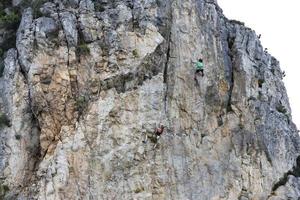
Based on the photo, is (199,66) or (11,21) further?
(11,21)

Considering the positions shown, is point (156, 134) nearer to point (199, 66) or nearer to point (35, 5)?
point (199, 66)

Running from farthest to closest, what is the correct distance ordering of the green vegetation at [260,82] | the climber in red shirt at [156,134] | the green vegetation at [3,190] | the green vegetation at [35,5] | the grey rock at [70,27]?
the green vegetation at [260,82] < the green vegetation at [35,5] < the grey rock at [70,27] < the climber in red shirt at [156,134] < the green vegetation at [3,190]

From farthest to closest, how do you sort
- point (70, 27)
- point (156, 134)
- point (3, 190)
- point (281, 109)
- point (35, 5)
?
point (281, 109) < point (35, 5) < point (70, 27) < point (156, 134) < point (3, 190)

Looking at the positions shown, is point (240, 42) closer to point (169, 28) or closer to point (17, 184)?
point (169, 28)

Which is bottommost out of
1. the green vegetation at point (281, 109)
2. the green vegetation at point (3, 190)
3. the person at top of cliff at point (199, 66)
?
the green vegetation at point (3, 190)

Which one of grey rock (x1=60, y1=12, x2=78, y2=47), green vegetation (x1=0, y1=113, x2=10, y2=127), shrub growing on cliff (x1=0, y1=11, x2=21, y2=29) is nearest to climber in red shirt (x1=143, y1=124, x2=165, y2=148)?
grey rock (x1=60, y1=12, x2=78, y2=47)

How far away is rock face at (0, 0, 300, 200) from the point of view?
36.9 meters

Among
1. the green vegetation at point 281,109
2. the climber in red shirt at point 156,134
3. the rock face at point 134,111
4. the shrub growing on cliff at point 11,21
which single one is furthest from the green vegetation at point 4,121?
the green vegetation at point 281,109

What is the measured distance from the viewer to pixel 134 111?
38.5 meters

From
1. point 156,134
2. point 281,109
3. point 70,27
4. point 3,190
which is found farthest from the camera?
point 281,109

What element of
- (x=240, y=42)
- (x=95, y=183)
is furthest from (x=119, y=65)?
(x=240, y=42)

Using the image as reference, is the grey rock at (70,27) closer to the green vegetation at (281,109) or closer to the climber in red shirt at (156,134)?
the climber in red shirt at (156,134)

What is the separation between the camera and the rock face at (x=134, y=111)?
1452 inches

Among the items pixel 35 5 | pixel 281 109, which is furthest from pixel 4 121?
pixel 281 109
